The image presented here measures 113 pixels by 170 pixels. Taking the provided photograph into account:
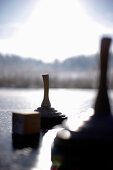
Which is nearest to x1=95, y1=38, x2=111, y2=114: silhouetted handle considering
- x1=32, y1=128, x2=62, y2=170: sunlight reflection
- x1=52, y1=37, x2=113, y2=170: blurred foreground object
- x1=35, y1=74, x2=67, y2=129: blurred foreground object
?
x1=52, y1=37, x2=113, y2=170: blurred foreground object

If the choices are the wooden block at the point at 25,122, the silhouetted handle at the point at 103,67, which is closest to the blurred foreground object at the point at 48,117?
the wooden block at the point at 25,122

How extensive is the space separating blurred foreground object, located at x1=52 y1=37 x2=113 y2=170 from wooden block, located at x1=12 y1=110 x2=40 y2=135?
59 centimetres

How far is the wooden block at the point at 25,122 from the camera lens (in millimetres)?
2107

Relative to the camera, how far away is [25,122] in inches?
82.0

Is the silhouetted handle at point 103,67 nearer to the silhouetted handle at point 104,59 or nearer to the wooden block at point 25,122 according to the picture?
the silhouetted handle at point 104,59

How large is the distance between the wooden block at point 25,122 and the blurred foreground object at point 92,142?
23.3 inches

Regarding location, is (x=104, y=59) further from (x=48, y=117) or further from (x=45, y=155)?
(x=48, y=117)

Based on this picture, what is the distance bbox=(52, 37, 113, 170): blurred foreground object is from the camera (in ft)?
4.44

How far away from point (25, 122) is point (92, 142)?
80 centimetres

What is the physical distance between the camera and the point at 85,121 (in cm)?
156

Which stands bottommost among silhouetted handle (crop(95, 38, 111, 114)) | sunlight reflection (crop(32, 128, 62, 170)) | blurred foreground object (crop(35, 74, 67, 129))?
sunlight reflection (crop(32, 128, 62, 170))

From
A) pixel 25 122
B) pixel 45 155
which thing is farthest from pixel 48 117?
pixel 45 155

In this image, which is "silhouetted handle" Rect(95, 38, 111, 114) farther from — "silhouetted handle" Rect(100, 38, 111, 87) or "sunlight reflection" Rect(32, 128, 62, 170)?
"sunlight reflection" Rect(32, 128, 62, 170)

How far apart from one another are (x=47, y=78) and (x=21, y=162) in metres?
1.59
